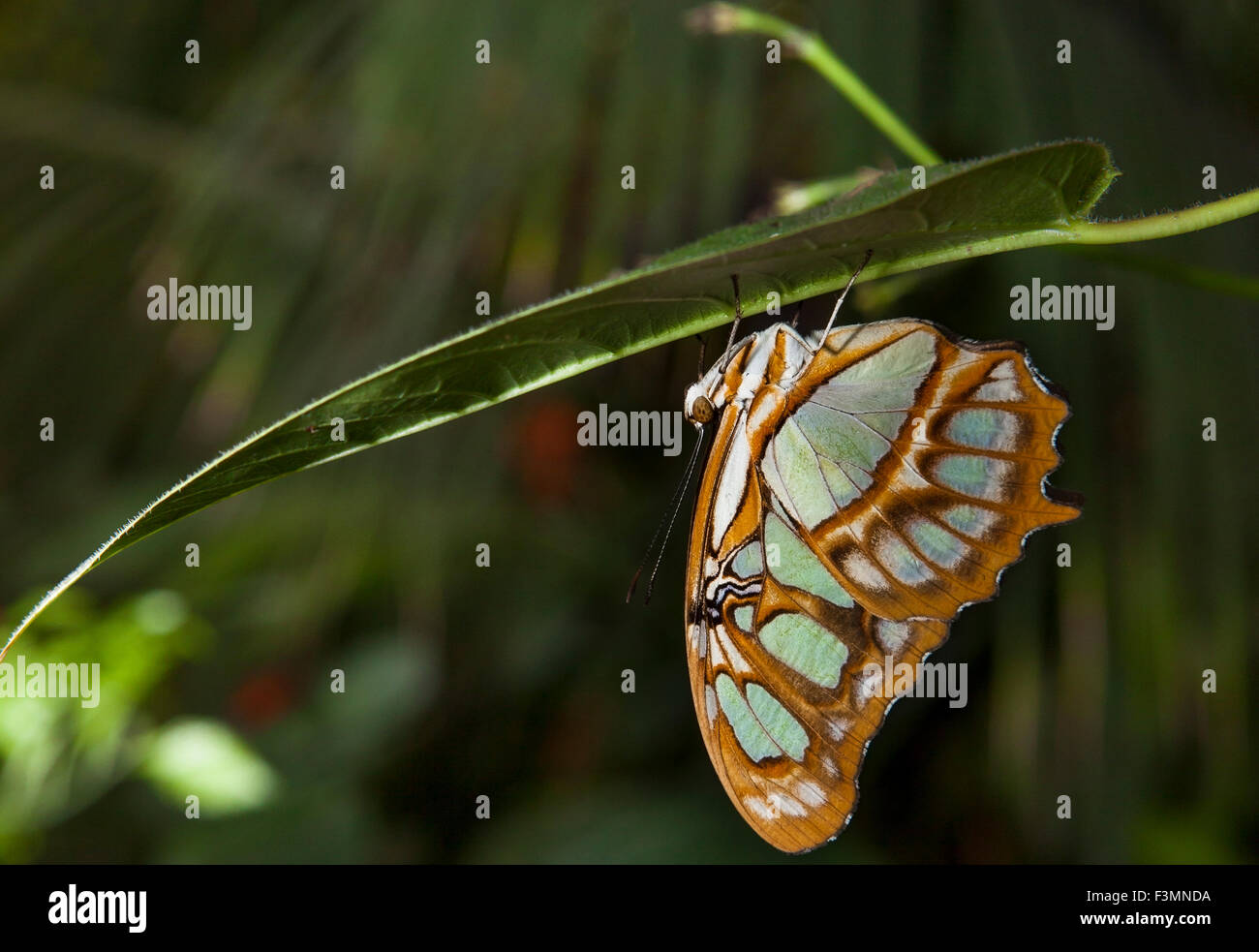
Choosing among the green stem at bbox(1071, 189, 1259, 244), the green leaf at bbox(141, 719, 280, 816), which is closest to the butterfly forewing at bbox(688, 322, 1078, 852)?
the green stem at bbox(1071, 189, 1259, 244)

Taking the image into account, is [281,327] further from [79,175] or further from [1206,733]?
[1206,733]

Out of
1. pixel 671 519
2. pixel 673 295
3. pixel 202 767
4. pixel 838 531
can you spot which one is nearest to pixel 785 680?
pixel 838 531

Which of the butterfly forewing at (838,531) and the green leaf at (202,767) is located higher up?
the butterfly forewing at (838,531)

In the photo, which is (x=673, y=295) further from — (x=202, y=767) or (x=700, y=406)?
(x=202, y=767)

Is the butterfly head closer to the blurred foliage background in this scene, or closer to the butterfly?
the butterfly

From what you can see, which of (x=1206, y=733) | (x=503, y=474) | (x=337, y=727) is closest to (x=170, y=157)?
A: (x=503, y=474)

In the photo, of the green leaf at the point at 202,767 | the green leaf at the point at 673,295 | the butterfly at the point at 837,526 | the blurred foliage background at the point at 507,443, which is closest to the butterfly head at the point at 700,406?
the butterfly at the point at 837,526

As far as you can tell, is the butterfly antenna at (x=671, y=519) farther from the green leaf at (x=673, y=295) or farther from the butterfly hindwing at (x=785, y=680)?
the green leaf at (x=673, y=295)
